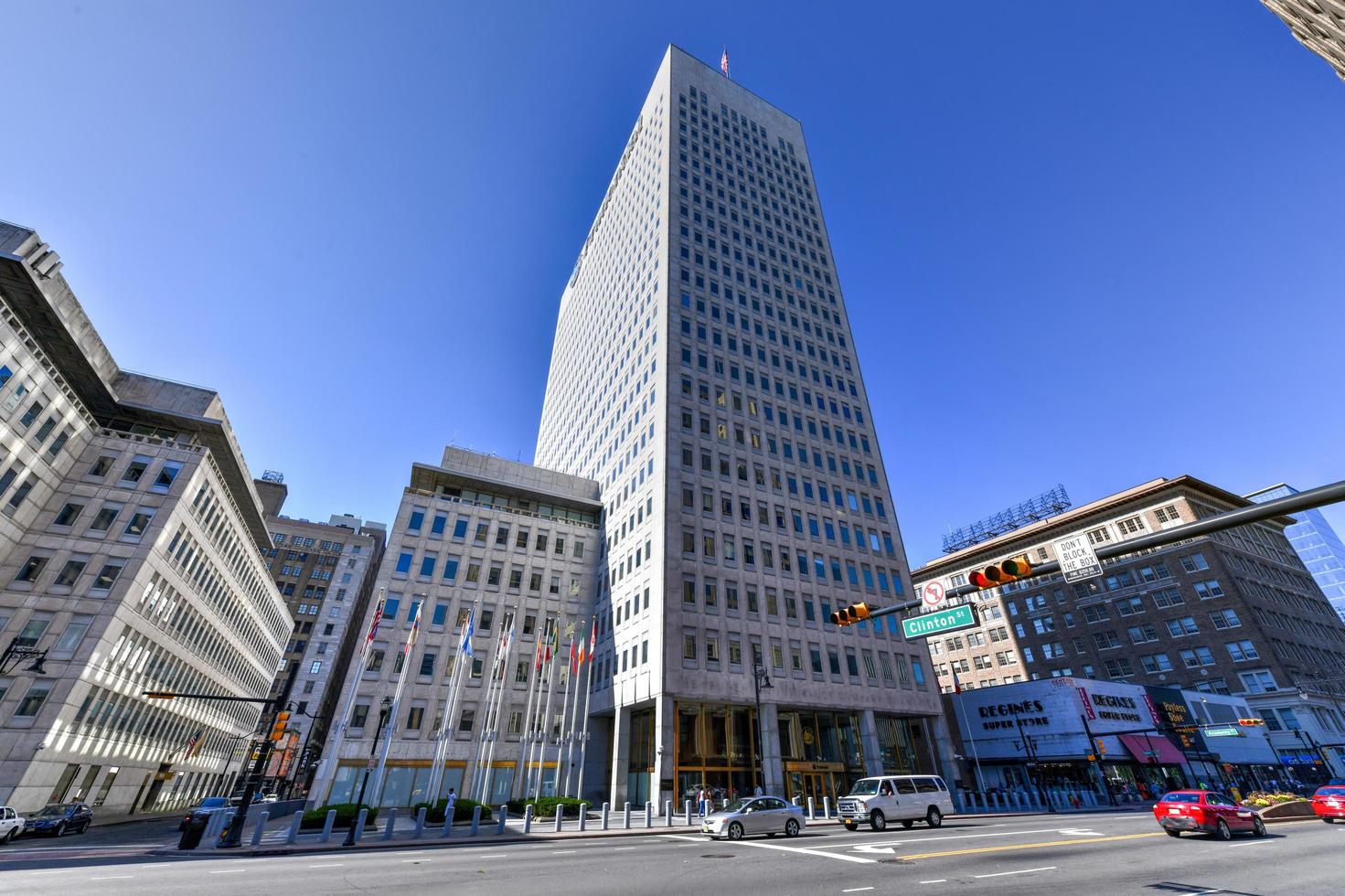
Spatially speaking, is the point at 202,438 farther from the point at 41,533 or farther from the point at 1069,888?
the point at 1069,888

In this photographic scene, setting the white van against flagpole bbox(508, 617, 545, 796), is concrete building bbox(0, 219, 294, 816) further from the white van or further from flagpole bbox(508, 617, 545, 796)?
the white van

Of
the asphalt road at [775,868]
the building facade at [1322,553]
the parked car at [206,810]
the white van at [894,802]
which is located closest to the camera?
the asphalt road at [775,868]

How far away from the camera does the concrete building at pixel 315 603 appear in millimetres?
90750

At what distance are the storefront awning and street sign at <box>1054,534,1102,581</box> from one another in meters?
57.0

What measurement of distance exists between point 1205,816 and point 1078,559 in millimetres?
20066

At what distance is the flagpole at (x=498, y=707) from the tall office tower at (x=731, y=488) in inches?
318

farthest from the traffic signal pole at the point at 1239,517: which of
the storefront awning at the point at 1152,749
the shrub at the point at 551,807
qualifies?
the storefront awning at the point at 1152,749

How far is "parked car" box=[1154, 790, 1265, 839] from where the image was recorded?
22281mm

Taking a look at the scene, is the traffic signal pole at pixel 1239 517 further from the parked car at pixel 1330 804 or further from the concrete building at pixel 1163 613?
the concrete building at pixel 1163 613

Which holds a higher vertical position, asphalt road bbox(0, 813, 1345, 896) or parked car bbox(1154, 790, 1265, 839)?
parked car bbox(1154, 790, 1265, 839)

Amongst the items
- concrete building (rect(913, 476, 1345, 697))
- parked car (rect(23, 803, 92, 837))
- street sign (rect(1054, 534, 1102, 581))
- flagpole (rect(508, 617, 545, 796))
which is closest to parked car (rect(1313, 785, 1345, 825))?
street sign (rect(1054, 534, 1102, 581))

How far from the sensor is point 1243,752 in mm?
58875

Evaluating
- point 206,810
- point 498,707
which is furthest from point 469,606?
point 206,810

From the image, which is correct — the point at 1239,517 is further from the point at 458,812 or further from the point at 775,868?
the point at 458,812
